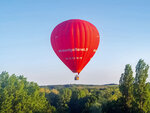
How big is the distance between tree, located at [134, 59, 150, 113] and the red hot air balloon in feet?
59.4

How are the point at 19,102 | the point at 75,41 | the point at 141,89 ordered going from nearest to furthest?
1. the point at 75,41
2. the point at 141,89
3. the point at 19,102

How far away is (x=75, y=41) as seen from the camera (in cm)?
3309

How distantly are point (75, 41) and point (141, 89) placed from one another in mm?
21530

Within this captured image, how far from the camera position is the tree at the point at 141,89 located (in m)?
45.8

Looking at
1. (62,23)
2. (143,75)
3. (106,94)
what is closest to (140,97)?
(143,75)

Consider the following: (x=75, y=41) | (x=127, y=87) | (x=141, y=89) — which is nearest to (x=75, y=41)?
(x=75, y=41)

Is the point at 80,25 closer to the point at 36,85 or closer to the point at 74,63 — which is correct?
the point at 74,63

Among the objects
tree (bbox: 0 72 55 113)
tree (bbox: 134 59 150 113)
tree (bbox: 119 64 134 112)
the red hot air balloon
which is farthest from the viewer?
tree (bbox: 119 64 134 112)

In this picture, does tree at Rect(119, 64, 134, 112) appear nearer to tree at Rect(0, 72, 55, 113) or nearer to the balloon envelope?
tree at Rect(0, 72, 55, 113)

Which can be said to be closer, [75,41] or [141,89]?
[75,41]

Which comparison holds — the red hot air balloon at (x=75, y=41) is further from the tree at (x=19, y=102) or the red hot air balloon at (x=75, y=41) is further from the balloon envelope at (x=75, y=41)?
the tree at (x=19, y=102)

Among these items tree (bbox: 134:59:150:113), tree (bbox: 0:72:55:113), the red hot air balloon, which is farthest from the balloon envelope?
tree (bbox: 0:72:55:113)

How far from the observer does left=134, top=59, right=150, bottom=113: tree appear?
150 feet

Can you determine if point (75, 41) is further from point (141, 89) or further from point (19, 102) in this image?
point (19, 102)
